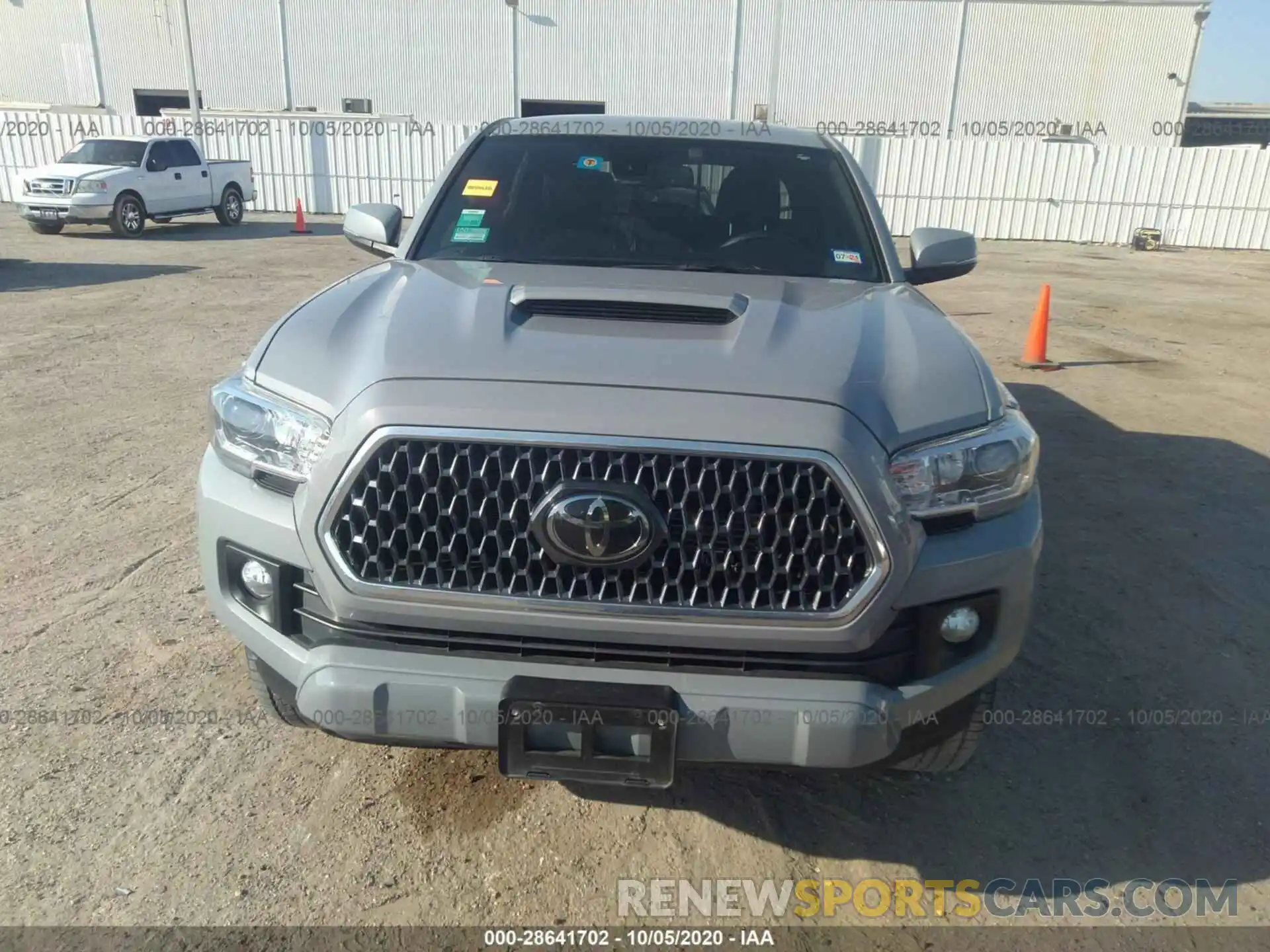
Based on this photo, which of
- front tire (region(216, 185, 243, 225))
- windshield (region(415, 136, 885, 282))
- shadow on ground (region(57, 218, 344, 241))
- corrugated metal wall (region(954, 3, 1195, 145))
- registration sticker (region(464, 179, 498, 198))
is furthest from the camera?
corrugated metal wall (region(954, 3, 1195, 145))

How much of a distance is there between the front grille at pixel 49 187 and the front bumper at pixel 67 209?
0.09m

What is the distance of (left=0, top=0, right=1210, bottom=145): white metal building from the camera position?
28.5 metres

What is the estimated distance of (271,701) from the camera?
261 cm

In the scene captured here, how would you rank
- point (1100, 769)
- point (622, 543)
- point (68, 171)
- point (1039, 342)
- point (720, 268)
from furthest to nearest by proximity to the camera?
point (68, 171), point (1039, 342), point (720, 268), point (1100, 769), point (622, 543)

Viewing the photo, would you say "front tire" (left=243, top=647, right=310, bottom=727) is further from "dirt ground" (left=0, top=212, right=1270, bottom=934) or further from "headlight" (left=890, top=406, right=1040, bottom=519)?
"headlight" (left=890, top=406, right=1040, bottom=519)

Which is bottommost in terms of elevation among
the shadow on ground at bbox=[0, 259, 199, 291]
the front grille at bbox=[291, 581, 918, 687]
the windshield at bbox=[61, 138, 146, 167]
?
the shadow on ground at bbox=[0, 259, 199, 291]

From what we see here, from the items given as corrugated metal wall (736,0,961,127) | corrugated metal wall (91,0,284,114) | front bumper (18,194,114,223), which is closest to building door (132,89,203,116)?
corrugated metal wall (91,0,284,114)

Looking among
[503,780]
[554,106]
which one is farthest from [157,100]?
[503,780]

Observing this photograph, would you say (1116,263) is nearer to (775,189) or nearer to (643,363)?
(775,189)

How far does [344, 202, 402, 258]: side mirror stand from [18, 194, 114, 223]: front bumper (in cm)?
1471

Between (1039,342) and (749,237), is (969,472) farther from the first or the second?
(1039,342)

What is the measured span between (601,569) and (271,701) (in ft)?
3.89

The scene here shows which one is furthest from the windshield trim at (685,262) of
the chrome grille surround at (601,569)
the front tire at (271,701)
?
the front tire at (271,701)

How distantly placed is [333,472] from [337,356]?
38 cm
